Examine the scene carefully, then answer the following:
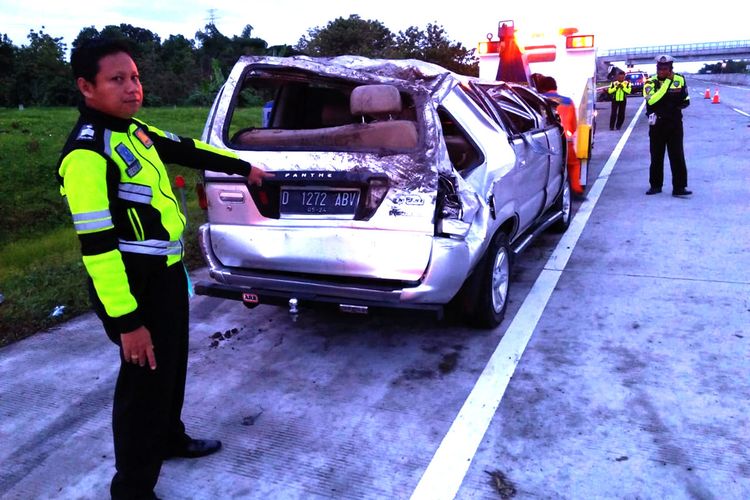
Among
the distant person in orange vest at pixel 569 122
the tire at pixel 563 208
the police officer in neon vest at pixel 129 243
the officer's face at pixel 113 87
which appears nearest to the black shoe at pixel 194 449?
the police officer in neon vest at pixel 129 243

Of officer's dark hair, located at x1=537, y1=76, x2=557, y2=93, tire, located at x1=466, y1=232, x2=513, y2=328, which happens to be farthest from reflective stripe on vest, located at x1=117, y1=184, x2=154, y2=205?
officer's dark hair, located at x1=537, y1=76, x2=557, y2=93

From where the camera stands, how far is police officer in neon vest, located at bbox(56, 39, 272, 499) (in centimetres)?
214

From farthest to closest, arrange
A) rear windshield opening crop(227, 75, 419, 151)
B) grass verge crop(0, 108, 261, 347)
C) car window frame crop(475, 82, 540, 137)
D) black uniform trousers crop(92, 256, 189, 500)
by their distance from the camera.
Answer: grass verge crop(0, 108, 261, 347) → car window frame crop(475, 82, 540, 137) → rear windshield opening crop(227, 75, 419, 151) → black uniform trousers crop(92, 256, 189, 500)

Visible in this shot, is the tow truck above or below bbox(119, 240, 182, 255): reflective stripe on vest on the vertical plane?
above

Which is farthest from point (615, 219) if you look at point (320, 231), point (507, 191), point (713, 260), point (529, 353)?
point (320, 231)

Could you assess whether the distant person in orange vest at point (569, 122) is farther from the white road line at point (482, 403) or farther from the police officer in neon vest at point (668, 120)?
the white road line at point (482, 403)

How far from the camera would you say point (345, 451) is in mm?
3004

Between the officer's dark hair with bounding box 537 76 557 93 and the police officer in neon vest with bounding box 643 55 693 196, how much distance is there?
2.54 metres

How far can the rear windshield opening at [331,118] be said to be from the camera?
359 cm

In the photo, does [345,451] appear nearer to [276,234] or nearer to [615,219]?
[276,234]

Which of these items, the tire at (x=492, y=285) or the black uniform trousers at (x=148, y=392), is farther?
the tire at (x=492, y=285)

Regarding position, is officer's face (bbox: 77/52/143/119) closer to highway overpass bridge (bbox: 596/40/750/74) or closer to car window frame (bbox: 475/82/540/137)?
car window frame (bbox: 475/82/540/137)

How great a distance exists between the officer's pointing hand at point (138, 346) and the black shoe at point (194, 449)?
2.69 feet

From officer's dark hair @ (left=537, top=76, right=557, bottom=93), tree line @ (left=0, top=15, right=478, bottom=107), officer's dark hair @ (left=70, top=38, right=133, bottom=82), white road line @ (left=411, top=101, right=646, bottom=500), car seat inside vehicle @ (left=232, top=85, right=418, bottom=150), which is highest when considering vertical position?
tree line @ (left=0, top=15, right=478, bottom=107)
